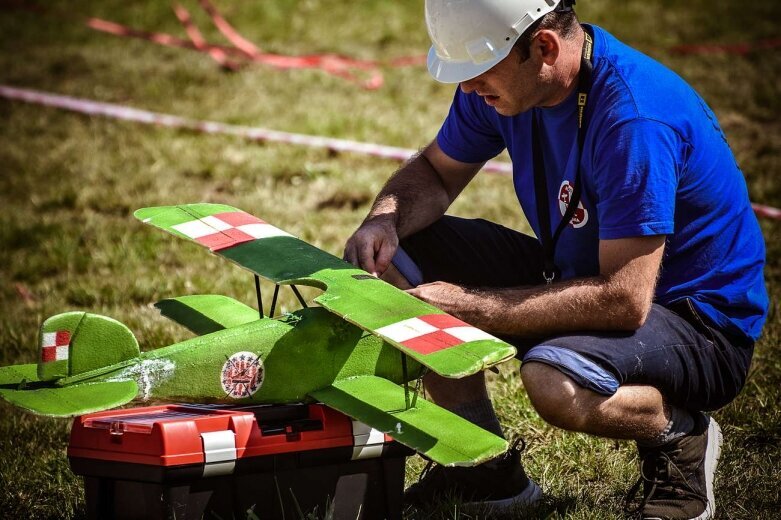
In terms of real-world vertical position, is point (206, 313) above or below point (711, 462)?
above

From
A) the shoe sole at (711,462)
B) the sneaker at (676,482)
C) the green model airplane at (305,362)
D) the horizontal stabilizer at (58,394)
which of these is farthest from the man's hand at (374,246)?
the shoe sole at (711,462)

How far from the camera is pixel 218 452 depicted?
8.77 feet

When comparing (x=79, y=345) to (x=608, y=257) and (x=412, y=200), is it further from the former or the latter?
(x=608, y=257)

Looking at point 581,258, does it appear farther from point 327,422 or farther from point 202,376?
point 202,376

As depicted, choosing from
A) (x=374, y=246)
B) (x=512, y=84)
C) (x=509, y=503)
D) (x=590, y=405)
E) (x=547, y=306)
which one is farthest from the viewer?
(x=374, y=246)

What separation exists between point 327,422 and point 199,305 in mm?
986

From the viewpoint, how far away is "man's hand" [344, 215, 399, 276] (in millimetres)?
3461

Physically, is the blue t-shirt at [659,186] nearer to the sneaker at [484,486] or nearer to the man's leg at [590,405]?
the man's leg at [590,405]

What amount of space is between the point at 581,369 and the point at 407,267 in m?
0.98

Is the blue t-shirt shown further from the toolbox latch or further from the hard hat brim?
the toolbox latch

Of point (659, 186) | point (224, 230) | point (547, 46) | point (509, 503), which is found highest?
point (547, 46)

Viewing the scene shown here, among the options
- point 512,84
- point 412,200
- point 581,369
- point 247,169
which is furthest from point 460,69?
point 247,169

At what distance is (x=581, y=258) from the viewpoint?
3.31 m

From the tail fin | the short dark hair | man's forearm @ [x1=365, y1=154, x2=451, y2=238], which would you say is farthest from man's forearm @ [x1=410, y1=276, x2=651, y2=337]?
the tail fin
